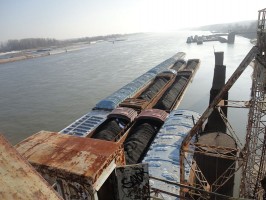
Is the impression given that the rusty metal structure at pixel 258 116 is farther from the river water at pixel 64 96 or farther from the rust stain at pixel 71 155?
the river water at pixel 64 96

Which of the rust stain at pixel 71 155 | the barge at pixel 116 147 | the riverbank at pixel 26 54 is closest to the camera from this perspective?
the rust stain at pixel 71 155

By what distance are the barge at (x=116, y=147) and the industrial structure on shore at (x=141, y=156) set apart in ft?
0.07

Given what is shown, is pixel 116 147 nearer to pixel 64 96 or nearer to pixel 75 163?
pixel 75 163

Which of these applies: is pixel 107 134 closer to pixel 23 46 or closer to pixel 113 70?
pixel 113 70

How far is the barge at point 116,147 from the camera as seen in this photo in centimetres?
464

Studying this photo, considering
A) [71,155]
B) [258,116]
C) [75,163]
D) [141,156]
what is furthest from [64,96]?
[75,163]

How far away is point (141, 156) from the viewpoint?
15289mm

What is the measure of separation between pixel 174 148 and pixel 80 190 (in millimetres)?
10213

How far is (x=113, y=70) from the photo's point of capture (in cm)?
5788

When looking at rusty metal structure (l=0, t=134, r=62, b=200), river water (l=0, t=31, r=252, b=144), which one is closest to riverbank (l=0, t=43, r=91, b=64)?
river water (l=0, t=31, r=252, b=144)

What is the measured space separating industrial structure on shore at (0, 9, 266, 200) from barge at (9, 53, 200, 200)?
0.02m

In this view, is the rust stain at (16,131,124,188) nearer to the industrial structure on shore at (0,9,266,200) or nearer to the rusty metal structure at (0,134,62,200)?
the industrial structure on shore at (0,9,266,200)

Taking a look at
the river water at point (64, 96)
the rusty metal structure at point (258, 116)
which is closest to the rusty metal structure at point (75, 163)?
the rusty metal structure at point (258, 116)

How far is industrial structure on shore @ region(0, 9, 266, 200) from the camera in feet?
14.3
